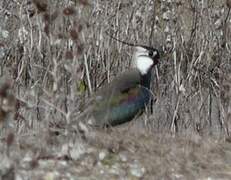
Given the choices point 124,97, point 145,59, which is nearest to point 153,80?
point 145,59

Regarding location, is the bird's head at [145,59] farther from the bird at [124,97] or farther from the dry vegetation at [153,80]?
the dry vegetation at [153,80]

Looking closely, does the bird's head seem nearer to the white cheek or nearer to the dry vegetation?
the white cheek

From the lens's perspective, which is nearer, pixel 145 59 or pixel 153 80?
pixel 145 59

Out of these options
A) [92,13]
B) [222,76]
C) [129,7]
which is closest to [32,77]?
[92,13]

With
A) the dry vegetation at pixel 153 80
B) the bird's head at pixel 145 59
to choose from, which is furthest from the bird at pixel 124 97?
the dry vegetation at pixel 153 80

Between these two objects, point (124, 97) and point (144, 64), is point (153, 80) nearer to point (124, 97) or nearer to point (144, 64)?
point (144, 64)

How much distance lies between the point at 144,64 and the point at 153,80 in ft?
5.29

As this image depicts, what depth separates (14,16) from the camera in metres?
8.08

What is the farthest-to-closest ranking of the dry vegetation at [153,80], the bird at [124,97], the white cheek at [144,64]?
the white cheek at [144,64], the bird at [124,97], the dry vegetation at [153,80]

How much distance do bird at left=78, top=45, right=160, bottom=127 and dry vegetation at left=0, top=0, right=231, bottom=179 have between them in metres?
0.13

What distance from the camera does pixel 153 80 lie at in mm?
7992

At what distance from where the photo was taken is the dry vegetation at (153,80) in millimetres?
5117

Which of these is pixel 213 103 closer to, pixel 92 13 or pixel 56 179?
pixel 92 13

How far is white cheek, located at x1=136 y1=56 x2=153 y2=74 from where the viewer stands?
636 cm
